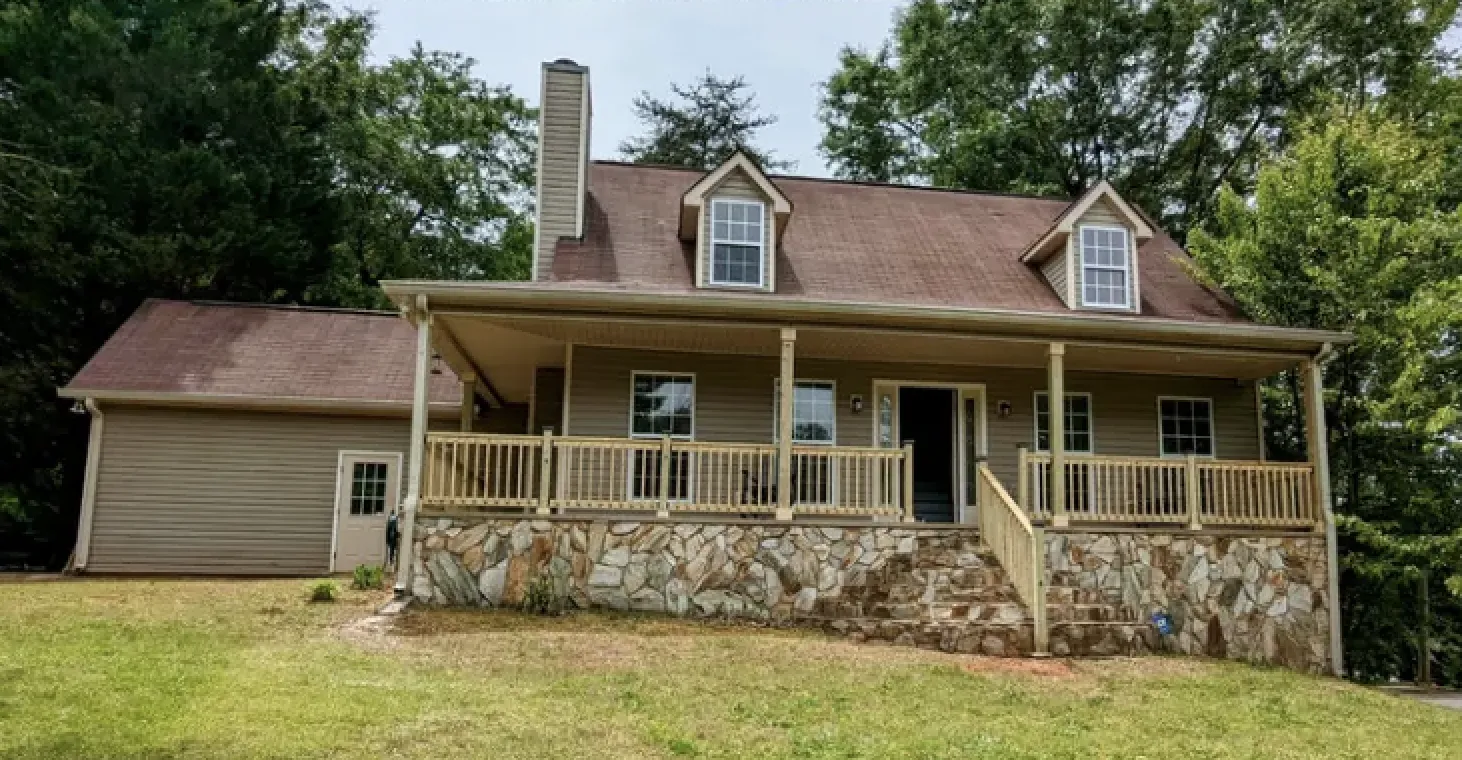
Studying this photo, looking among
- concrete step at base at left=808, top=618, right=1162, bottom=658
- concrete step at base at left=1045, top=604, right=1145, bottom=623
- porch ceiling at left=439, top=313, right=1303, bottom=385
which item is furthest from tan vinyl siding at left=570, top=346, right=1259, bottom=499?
concrete step at base at left=808, top=618, right=1162, bottom=658

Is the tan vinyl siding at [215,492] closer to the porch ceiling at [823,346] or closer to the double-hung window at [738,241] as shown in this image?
the porch ceiling at [823,346]

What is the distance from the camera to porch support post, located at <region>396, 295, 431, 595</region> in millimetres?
9547

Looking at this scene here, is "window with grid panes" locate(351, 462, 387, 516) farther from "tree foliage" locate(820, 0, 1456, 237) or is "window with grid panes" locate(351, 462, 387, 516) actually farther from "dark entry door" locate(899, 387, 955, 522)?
"tree foliage" locate(820, 0, 1456, 237)

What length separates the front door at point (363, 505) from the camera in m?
14.2

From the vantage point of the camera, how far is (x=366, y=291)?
979 inches

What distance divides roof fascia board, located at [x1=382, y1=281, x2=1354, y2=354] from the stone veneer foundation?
2.23 m

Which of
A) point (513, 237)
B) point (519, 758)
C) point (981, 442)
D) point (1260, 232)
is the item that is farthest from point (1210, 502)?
point (513, 237)

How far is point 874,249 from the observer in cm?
1375

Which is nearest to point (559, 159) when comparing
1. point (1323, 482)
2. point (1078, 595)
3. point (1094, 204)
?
point (1094, 204)

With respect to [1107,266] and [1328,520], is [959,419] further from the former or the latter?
[1328,520]

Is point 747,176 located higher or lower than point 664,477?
higher

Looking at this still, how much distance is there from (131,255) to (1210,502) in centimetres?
1838

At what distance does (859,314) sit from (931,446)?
3.59 meters

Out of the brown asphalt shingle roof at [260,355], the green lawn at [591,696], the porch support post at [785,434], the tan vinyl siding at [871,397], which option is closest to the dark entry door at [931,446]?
the tan vinyl siding at [871,397]
